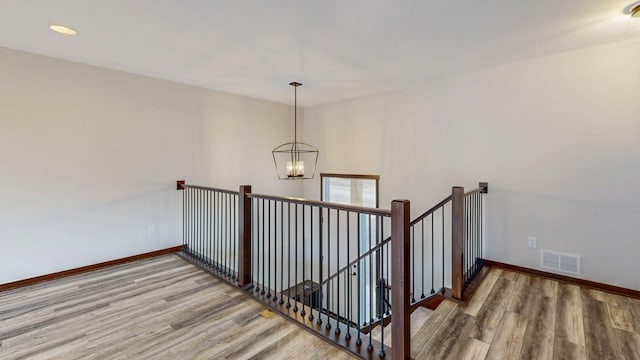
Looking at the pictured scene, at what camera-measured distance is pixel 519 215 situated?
3.39m

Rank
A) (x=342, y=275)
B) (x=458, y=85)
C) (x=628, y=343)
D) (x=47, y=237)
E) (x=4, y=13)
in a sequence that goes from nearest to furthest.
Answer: (x=628, y=343) < (x=4, y=13) < (x=47, y=237) < (x=458, y=85) < (x=342, y=275)

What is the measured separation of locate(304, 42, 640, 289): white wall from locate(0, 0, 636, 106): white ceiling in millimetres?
305

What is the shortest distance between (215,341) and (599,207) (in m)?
3.90

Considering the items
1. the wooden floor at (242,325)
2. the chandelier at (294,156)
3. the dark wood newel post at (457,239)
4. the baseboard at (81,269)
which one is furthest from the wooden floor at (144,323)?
the chandelier at (294,156)

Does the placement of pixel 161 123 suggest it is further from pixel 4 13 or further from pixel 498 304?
pixel 498 304

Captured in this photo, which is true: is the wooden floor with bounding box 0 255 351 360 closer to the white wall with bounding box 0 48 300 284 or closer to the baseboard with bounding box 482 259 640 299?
the white wall with bounding box 0 48 300 284

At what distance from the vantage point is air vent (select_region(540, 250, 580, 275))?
10.0 ft

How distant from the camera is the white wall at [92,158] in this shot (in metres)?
3.03

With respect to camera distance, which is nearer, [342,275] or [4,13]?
[4,13]

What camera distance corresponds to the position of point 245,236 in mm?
3037

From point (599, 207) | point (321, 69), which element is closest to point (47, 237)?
point (321, 69)

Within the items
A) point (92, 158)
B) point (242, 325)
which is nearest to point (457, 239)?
point (242, 325)

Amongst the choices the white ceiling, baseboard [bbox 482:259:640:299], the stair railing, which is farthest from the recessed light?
baseboard [bbox 482:259:640:299]

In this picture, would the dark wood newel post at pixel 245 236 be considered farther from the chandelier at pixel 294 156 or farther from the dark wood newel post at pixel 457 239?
the chandelier at pixel 294 156
